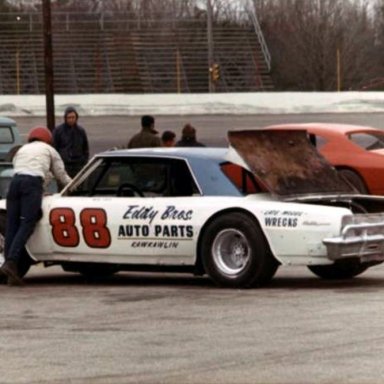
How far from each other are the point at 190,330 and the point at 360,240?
2.90 meters

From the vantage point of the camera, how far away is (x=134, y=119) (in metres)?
48.1

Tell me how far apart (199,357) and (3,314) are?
294cm

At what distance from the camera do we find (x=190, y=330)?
9977mm

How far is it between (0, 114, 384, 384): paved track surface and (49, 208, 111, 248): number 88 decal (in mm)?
472

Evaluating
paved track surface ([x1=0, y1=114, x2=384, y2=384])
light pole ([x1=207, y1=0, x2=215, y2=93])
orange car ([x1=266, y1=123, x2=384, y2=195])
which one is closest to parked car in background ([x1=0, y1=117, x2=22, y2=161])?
orange car ([x1=266, y1=123, x2=384, y2=195])

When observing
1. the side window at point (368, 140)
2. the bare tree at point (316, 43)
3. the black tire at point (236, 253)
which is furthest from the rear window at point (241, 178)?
the bare tree at point (316, 43)

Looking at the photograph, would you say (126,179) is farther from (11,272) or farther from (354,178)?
(354,178)

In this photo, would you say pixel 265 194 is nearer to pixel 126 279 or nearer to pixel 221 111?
pixel 126 279

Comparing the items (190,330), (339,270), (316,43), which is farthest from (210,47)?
(190,330)

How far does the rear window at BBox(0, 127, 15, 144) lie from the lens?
76.8 ft

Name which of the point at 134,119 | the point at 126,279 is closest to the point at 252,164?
the point at 126,279

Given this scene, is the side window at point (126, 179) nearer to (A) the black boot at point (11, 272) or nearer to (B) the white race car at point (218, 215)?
(B) the white race car at point (218, 215)

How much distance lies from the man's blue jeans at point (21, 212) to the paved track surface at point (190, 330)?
1.45 feet

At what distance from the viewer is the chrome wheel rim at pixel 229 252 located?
12.5 meters
